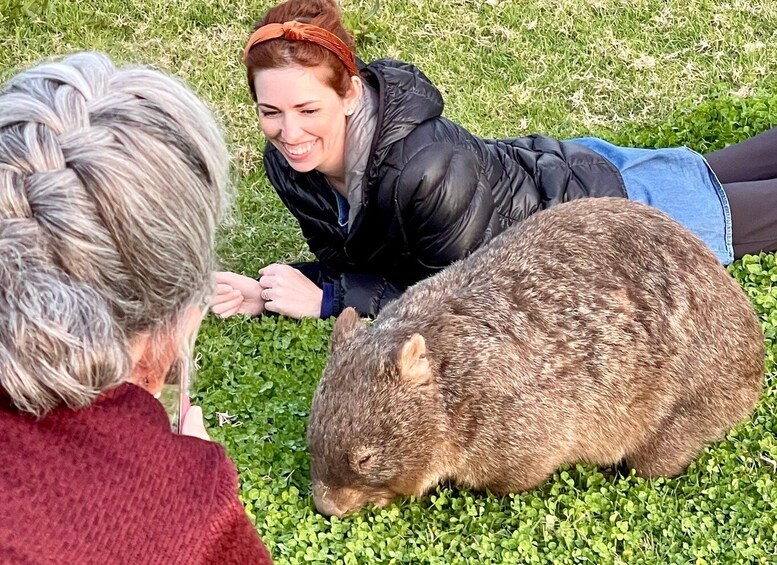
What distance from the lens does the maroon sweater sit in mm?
1496

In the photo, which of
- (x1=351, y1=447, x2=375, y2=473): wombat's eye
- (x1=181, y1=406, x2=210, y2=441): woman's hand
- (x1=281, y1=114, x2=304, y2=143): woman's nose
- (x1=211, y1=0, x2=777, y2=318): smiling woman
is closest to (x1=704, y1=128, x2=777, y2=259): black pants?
(x1=211, y1=0, x2=777, y2=318): smiling woman

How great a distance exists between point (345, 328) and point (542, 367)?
0.76m

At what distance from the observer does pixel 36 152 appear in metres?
1.54

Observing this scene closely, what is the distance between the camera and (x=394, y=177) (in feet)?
12.5

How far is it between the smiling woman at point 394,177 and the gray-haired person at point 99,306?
6.48 ft

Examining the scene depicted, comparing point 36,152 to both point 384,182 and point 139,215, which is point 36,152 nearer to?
point 139,215

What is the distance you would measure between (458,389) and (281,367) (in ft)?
3.63

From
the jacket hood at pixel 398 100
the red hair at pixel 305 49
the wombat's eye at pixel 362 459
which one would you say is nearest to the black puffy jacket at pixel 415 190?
the jacket hood at pixel 398 100

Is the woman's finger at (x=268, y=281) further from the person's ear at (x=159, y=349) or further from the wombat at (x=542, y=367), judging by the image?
the person's ear at (x=159, y=349)

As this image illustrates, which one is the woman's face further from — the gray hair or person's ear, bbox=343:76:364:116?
the gray hair

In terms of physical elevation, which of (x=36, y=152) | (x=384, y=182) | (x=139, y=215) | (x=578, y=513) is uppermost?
(x=36, y=152)

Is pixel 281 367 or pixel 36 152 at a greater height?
pixel 36 152

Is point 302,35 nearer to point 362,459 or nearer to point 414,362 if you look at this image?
point 414,362

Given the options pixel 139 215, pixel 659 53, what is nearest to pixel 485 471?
pixel 139 215
